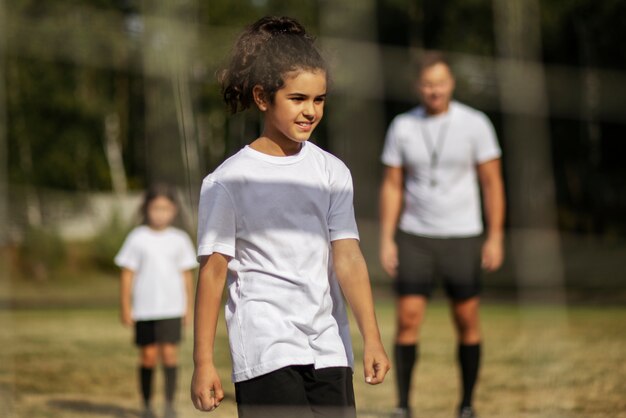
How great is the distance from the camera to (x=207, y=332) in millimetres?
2682

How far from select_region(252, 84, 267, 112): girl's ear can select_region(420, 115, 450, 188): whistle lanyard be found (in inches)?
93.6

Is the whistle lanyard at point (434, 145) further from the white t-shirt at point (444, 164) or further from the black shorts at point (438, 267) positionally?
the black shorts at point (438, 267)

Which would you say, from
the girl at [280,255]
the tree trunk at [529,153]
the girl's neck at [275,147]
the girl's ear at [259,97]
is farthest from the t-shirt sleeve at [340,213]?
the tree trunk at [529,153]

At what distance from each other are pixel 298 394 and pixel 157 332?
2969 millimetres

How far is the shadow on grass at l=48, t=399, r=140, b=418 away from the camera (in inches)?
220

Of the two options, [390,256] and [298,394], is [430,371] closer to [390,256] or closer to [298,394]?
[390,256]

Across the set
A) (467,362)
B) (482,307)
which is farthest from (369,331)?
→ (482,307)

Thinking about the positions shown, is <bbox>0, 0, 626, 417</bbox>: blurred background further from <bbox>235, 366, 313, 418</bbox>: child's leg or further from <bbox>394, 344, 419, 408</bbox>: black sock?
<bbox>235, 366, 313, 418</bbox>: child's leg

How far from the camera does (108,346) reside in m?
9.54

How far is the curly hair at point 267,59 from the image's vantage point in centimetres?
271

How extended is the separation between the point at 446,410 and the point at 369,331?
2.78 meters

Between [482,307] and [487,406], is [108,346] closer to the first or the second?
[487,406]

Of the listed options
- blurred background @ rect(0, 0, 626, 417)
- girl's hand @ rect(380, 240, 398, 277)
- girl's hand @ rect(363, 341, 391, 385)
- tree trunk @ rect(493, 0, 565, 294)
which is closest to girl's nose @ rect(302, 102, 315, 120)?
girl's hand @ rect(363, 341, 391, 385)

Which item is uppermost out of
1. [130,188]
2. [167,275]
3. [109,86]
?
[109,86]
